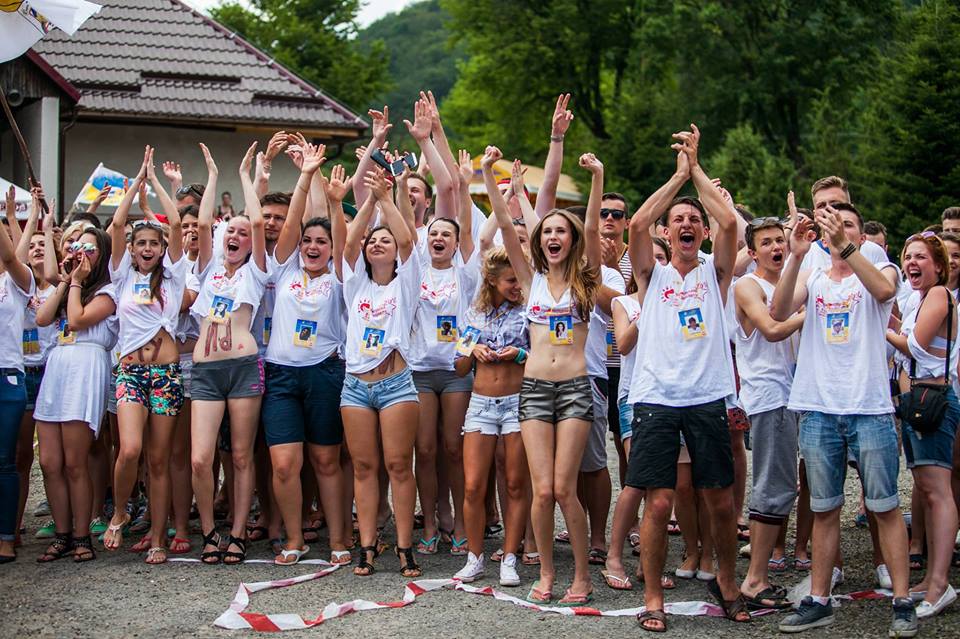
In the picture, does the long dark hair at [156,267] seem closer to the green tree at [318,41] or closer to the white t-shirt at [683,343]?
the white t-shirt at [683,343]

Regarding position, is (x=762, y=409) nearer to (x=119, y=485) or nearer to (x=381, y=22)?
(x=119, y=485)

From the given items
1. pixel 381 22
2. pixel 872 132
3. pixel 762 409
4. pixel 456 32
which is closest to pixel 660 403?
pixel 762 409

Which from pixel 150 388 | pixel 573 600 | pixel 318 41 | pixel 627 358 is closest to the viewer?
pixel 573 600

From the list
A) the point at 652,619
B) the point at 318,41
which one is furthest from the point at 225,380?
the point at 318,41

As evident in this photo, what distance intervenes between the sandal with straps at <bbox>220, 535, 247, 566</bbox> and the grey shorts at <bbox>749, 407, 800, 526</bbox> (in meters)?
3.38

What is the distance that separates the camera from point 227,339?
7582mm

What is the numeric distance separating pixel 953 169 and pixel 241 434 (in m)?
16.2

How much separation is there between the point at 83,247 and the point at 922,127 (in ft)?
54.1

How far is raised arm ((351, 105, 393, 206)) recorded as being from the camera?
7.74 metres

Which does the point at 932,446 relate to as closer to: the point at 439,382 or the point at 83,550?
the point at 439,382

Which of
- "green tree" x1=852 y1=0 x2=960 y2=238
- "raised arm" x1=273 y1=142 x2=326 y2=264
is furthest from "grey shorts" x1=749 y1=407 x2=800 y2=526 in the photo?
"green tree" x1=852 y1=0 x2=960 y2=238

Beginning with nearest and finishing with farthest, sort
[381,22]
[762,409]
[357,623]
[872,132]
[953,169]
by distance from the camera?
[357,623] < [762,409] < [953,169] < [872,132] < [381,22]

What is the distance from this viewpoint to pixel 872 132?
2286 centimetres

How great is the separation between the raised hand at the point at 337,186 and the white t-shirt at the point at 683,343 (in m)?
2.67
